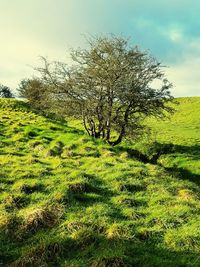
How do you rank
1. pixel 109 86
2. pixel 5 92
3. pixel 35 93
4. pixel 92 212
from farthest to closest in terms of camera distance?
pixel 5 92, pixel 35 93, pixel 109 86, pixel 92 212

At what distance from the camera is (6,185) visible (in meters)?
17.1

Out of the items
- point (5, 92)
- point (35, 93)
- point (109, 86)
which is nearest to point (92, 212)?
point (109, 86)

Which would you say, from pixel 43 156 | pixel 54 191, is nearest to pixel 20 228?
pixel 54 191

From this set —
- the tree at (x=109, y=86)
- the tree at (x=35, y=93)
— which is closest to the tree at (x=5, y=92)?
the tree at (x=35, y=93)

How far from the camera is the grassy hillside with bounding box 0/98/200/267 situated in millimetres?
10938

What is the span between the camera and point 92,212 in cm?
1402

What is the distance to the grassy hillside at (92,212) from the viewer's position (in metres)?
10.9

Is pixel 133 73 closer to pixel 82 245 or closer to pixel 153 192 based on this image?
pixel 153 192

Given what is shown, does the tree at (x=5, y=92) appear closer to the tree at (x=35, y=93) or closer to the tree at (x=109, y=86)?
the tree at (x=35, y=93)

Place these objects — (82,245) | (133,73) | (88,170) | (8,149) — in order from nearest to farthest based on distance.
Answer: (82,245), (88,170), (8,149), (133,73)

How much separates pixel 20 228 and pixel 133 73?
22.1 m

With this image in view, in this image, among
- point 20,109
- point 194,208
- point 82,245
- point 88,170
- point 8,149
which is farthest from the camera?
point 20,109

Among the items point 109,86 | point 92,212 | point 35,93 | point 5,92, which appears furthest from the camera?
point 5,92

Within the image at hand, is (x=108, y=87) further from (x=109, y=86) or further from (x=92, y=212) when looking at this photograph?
(x=92, y=212)
